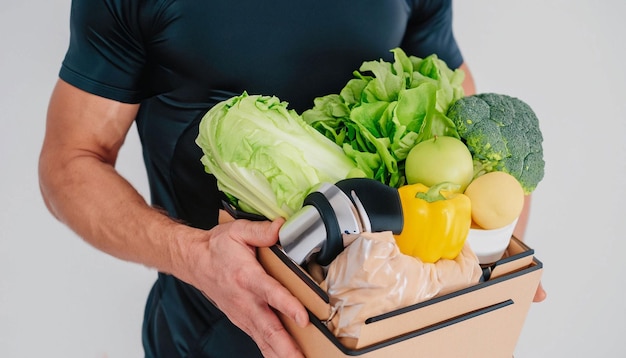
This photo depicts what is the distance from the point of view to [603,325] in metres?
2.40

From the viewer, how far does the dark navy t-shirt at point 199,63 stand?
1.23 m

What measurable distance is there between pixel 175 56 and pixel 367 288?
623mm

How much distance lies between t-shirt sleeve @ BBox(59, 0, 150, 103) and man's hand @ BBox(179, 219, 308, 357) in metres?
0.38

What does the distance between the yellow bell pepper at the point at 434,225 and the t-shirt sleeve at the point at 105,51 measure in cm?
60

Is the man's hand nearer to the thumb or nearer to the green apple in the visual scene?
the thumb

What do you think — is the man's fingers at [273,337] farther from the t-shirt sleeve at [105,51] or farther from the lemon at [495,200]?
the t-shirt sleeve at [105,51]

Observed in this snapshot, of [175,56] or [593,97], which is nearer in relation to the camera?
[175,56]

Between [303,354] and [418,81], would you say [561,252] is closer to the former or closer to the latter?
[418,81]

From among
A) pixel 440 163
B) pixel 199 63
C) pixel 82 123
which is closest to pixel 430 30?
pixel 199 63

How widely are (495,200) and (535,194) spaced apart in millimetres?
1447

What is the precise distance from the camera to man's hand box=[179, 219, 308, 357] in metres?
0.92

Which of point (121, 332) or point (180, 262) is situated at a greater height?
point (180, 262)

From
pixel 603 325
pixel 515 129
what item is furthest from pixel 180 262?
pixel 603 325

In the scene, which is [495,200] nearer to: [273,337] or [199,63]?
[273,337]
